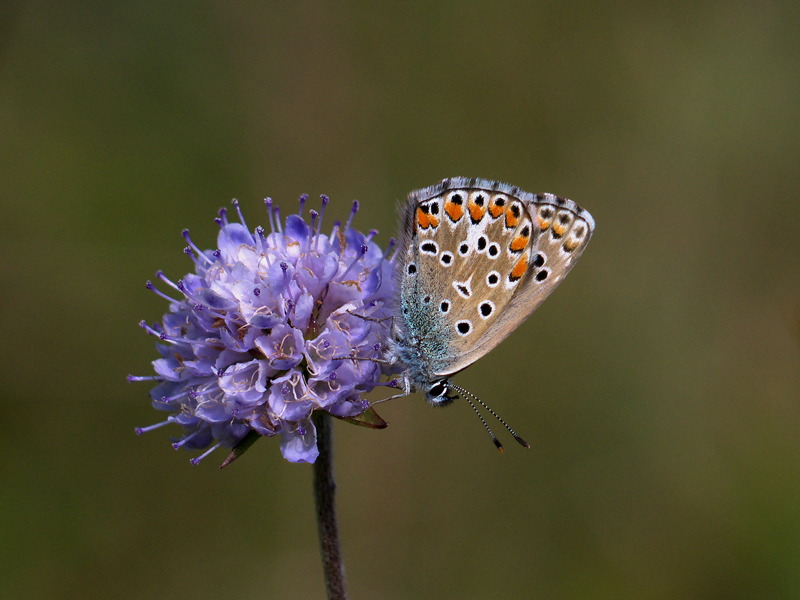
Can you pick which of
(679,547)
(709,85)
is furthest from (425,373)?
(709,85)

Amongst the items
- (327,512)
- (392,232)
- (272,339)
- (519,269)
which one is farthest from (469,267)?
(392,232)

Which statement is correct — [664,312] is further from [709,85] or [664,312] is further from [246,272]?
[246,272]

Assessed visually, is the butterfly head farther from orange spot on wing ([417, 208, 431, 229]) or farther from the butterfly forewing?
orange spot on wing ([417, 208, 431, 229])

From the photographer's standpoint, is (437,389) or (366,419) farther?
(437,389)

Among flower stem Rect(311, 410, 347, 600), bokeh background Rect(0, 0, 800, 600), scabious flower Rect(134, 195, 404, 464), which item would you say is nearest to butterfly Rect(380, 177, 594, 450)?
scabious flower Rect(134, 195, 404, 464)

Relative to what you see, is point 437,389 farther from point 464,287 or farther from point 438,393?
point 464,287

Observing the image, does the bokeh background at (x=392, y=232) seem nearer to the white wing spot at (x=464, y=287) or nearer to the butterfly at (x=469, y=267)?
the butterfly at (x=469, y=267)
